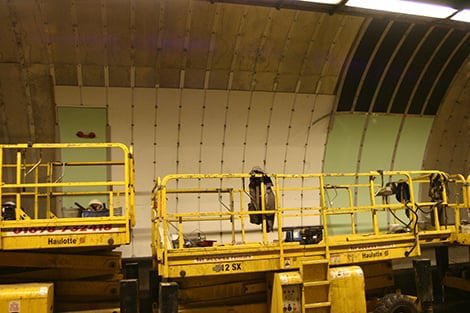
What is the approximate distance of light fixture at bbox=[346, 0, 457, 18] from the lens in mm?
8375

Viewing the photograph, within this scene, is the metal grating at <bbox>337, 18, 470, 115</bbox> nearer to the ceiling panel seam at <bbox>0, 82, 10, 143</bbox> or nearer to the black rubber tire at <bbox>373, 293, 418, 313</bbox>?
the black rubber tire at <bbox>373, 293, 418, 313</bbox>

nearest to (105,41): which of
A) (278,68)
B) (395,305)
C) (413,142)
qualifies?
(278,68)

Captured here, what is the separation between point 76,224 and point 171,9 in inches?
206

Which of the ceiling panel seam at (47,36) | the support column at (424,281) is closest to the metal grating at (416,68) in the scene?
the support column at (424,281)

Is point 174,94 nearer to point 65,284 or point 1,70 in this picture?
point 1,70

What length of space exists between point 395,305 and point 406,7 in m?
5.71

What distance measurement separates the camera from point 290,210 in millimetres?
7934

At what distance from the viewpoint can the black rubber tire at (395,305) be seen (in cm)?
722

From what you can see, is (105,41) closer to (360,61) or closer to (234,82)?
(234,82)

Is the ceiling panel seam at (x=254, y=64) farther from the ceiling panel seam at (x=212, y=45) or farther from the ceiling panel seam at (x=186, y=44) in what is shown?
the ceiling panel seam at (x=186, y=44)

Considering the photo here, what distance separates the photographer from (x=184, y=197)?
10.2 metres

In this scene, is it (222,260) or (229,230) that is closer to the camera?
(222,260)

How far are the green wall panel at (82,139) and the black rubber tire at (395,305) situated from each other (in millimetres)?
6122

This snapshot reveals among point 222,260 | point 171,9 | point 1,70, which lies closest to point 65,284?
point 222,260
